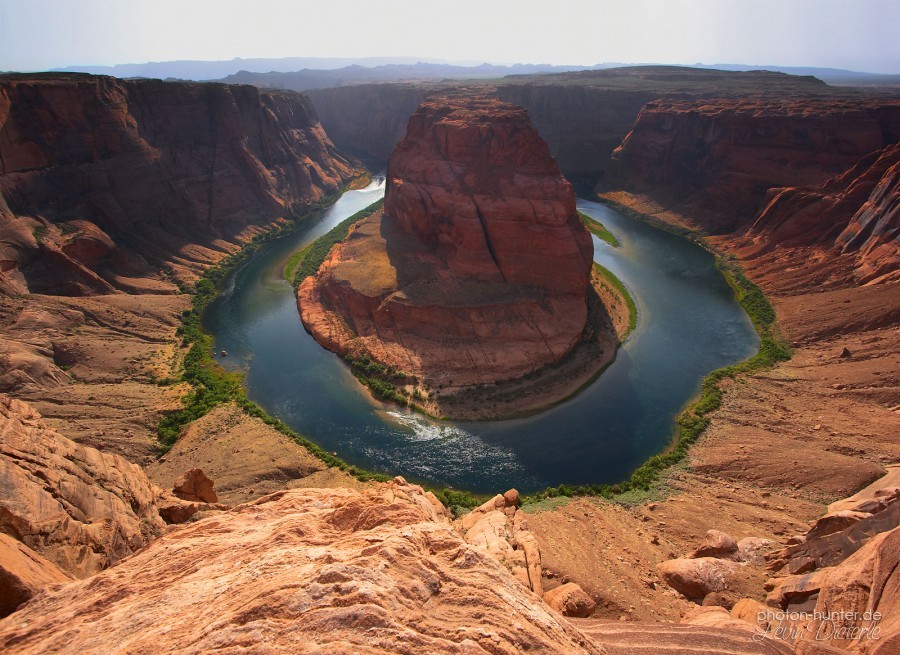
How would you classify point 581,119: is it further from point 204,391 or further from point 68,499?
point 68,499

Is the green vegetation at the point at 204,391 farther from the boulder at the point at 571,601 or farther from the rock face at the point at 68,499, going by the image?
the boulder at the point at 571,601

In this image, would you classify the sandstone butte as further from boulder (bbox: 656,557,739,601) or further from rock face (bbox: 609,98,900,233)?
rock face (bbox: 609,98,900,233)

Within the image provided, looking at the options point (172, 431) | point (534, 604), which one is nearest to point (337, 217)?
point (172, 431)

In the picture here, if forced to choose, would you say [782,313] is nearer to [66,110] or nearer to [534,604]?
[534,604]

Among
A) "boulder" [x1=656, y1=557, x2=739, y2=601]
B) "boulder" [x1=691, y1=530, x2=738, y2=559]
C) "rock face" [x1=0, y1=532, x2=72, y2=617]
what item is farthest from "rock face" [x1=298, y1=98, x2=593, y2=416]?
"rock face" [x1=0, y1=532, x2=72, y2=617]

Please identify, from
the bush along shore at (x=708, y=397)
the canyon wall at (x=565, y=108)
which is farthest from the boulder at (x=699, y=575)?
the canyon wall at (x=565, y=108)
